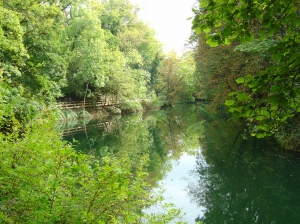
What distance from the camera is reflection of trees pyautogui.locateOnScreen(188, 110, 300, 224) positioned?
7.52m

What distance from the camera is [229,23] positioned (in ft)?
6.88

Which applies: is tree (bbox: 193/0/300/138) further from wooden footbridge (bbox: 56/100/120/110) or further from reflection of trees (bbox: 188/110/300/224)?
wooden footbridge (bbox: 56/100/120/110)

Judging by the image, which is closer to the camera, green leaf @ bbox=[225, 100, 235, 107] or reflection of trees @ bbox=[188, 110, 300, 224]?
green leaf @ bbox=[225, 100, 235, 107]

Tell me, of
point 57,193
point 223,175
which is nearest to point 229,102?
point 57,193

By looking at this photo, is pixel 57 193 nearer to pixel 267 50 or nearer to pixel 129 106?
pixel 267 50

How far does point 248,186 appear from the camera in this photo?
9.40 m

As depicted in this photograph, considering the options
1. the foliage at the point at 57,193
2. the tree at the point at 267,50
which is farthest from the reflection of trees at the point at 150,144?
the tree at the point at 267,50

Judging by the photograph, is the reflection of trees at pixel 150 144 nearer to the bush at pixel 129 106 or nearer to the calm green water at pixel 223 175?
the calm green water at pixel 223 175

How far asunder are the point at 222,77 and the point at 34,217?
52.5ft

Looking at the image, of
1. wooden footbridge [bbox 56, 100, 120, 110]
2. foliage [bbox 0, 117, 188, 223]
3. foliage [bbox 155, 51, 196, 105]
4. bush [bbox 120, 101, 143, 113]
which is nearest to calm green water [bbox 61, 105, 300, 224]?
foliage [bbox 0, 117, 188, 223]

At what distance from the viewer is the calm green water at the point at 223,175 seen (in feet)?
25.3

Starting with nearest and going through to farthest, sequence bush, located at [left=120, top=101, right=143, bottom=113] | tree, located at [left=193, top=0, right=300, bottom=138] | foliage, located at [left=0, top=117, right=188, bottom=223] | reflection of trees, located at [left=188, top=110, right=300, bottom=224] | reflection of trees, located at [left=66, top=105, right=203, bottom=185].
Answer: tree, located at [left=193, top=0, right=300, bottom=138], foliage, located at [left=0, top=117, right=188, bottom=223], reflection of trees, located at [left=188, top=110, right=300, bottom=224], reflection of trees, located at [left=66, top=105, right=203, bottom=185], bush, located at [left=120, top=101, right=143, bottom=113]

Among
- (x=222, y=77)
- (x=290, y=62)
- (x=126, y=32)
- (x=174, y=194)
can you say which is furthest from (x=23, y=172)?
(x=126, y=32)

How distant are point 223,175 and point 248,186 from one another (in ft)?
4.74
